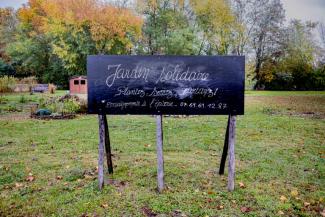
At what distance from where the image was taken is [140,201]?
508 centimetres

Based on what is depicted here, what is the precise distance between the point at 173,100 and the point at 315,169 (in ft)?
11.8

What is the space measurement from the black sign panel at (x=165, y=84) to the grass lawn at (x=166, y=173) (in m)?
1.41

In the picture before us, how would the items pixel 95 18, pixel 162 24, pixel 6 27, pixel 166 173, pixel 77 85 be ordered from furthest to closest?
pixel 6 27 < pixel 162 24 < pixel 95 18 < pixel 77 85 < pixel 166 173

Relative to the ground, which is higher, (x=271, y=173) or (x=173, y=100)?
(x=173, y=100)

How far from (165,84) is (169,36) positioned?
40.5m

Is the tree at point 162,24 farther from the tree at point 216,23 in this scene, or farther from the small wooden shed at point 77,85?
the small wooden shed at point 77,85

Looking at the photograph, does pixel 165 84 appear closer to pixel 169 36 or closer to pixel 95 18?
pixel 95 18

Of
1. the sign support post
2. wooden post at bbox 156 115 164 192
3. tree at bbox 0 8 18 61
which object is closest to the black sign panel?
the sign support post

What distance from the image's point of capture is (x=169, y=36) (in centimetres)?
4466

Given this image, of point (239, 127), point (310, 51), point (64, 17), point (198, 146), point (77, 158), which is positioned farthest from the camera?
point (310, 51)

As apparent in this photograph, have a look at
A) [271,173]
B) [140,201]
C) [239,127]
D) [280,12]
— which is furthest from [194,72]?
[280,12]

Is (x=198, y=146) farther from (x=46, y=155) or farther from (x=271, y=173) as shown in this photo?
(x=46, y=155)

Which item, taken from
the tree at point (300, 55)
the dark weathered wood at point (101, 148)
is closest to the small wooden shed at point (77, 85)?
the tree at point (300, 55)

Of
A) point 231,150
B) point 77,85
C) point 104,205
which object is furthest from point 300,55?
point 104,205
